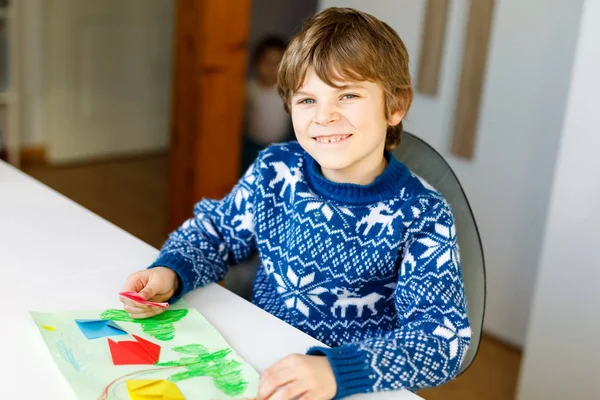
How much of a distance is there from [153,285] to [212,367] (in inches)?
9.2

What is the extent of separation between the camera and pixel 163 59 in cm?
460

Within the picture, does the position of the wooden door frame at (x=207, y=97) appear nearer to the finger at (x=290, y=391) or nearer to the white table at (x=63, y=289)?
the white table at (x=63, y=289)

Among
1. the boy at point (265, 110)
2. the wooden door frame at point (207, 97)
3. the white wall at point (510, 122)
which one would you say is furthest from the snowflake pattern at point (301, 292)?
the boy at point (265, 110)

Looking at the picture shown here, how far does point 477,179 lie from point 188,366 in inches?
73.5

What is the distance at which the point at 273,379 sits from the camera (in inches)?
37.9

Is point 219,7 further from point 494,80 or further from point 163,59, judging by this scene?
point 163,59

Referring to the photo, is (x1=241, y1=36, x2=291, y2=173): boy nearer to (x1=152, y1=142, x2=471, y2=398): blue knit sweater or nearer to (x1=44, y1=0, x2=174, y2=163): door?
(x1=44, y1=0, x2=174, y2=163): door

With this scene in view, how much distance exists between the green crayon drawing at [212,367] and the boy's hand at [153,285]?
0.14m

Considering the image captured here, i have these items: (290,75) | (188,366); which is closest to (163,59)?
(290,75)

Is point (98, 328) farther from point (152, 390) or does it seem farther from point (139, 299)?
point (152, 390)

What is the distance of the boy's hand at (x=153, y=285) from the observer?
1.20 meters

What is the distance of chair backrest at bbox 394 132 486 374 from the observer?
1428mm

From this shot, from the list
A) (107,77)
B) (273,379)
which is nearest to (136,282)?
(273,379)

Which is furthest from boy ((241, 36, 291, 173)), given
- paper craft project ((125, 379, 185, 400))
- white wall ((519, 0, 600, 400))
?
paper craft project ((125, 379, 185, 400))
